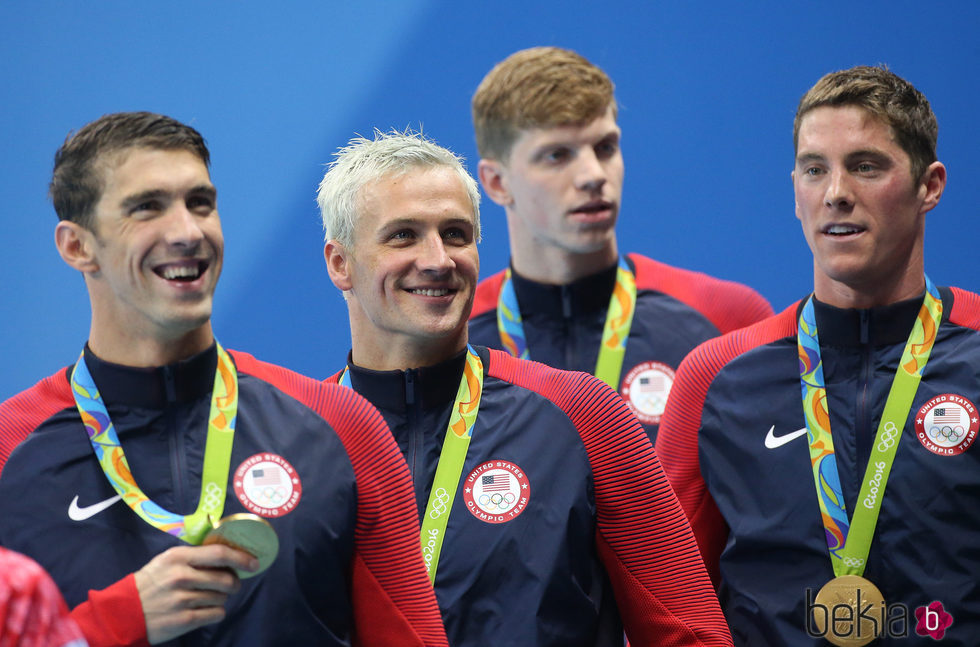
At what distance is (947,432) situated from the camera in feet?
8.09

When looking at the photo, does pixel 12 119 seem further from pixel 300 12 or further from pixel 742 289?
pixel 742 289

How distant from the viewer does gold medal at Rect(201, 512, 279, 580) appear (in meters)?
1.74

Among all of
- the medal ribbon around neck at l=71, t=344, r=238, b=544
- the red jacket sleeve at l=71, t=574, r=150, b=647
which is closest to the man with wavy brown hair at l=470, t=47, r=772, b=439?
the medal ribbon around neck at l=71, t=344, r=238, b=544

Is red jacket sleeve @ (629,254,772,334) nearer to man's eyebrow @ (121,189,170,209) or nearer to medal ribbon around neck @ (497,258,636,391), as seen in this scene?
medal ribbon around neck @ (497,258,636,391)

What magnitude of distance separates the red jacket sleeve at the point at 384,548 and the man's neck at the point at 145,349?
0.75ft

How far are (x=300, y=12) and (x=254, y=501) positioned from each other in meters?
3.19

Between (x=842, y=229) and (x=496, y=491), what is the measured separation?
931mm

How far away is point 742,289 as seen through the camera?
145 inches

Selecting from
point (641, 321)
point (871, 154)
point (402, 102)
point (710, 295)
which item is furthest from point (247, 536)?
point (402, 102)

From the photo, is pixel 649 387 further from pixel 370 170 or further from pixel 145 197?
pixel 145 197

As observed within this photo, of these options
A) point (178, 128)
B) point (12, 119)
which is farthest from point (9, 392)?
point (178, 128)

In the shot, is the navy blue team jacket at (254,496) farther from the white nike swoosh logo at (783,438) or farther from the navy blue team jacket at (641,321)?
the navy blue team jacket at (641,321)

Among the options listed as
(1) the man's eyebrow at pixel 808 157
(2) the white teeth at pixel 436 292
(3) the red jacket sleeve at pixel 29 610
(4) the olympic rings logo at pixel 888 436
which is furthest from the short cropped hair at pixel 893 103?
(3) the red jacket sleeve at pixel 29 610

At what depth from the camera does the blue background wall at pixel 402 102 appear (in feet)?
15.4
